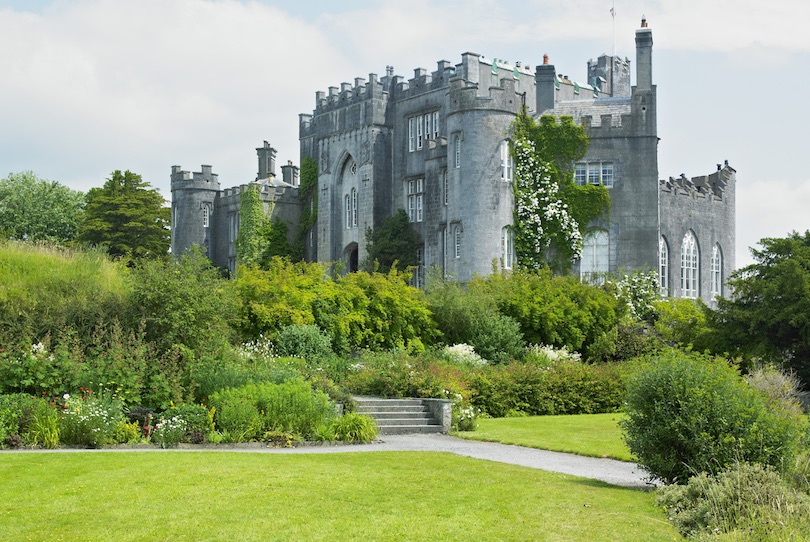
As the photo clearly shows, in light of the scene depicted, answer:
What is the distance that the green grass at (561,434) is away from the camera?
1686 cm

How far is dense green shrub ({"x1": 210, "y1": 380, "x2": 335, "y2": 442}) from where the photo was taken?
54.4 ft

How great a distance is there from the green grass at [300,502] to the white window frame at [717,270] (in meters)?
35.8

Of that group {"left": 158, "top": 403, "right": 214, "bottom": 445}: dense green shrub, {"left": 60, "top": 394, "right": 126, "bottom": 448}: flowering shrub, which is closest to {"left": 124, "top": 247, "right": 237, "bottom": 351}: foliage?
{"left": 158, "top": 403, "right": 214, "bottom": 445}: dense green shrub

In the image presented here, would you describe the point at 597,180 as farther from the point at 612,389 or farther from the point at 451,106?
the point at 612,389

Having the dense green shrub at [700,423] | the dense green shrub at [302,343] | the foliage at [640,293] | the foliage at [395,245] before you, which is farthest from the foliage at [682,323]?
the dense green shrub at [700,423]

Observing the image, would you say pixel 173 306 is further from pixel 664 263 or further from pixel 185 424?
pixel 664 263

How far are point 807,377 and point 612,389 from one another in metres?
5.43

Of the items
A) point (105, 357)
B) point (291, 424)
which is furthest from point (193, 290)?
point (291, 424)

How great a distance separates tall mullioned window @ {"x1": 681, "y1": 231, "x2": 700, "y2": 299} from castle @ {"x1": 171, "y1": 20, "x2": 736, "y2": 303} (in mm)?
55

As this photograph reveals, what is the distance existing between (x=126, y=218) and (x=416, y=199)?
718 inches

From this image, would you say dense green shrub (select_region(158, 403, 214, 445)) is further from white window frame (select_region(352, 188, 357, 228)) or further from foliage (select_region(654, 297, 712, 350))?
white window frame (select_region(352, 188, 357, 228))

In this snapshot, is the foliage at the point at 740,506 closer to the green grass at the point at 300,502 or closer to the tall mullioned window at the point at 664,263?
the green grass at the point at 300,502

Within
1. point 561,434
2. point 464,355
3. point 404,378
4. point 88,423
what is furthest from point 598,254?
point 88,423

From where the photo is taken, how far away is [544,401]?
24.3 meters
